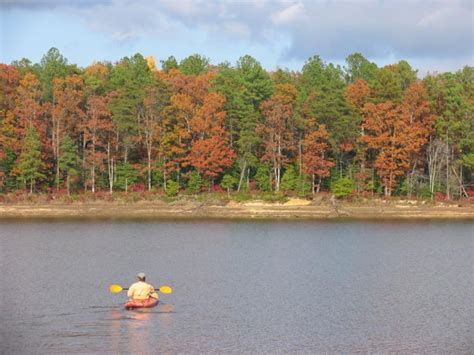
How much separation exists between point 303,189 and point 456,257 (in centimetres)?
4160

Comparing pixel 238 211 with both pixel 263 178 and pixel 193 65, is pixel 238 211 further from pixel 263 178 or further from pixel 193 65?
pixel 193 65

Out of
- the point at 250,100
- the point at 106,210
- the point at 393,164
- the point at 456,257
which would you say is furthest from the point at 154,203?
the point at 456,257

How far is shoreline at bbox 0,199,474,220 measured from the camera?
92625 mm

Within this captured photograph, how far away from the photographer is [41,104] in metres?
111

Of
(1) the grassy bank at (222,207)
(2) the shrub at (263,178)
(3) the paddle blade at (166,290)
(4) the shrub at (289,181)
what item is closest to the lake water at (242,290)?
(3) the paddle blade at (166,290)

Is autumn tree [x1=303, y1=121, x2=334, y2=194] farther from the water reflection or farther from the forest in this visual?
the water reflection

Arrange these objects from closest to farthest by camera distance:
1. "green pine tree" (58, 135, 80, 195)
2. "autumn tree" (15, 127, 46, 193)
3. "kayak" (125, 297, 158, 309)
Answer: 1. "kayak" (125, 297, 158, 309)
2. "autumn tree" (15, 127, 46, 193)
3. "green pine tree" (58, 135, 80, 195)

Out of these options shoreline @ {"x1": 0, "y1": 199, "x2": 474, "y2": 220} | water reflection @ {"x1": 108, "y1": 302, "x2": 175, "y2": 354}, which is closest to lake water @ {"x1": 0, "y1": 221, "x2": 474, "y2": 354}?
water reflection @ {"x1": 108, "y1": 302, "x2": 175, "y2": 354}

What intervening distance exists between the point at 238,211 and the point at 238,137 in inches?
664

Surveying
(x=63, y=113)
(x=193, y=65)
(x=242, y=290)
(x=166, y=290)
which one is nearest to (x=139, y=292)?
(x=166, y=290)

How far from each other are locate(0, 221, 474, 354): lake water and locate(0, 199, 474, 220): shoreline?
14.8 m

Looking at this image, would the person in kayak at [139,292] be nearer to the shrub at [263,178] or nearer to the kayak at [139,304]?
the kayak at [139,304]

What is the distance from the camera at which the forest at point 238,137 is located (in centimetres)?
10106

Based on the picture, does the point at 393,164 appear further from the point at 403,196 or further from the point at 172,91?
the point at 172,91
